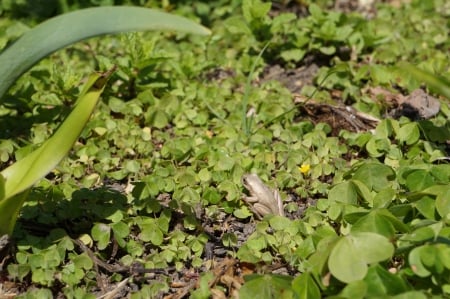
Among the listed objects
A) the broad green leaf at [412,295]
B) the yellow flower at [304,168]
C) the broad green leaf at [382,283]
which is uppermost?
the broad green leaf at [412,295]

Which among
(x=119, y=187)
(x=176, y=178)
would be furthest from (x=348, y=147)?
(x=119, y=187)

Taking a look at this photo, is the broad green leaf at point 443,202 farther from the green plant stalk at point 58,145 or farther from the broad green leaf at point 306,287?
the green plant stalk at point 58,145

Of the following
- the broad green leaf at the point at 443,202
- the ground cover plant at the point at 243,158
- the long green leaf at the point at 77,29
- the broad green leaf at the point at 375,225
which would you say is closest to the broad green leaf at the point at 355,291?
the ground cover plant at the point at 243,158

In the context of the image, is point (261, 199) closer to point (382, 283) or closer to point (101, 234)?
point (101, 234)

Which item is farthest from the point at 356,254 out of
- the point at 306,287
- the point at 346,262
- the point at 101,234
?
the point at 101,234

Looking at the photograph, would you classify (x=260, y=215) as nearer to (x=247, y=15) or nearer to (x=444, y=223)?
(x=444, y=223)

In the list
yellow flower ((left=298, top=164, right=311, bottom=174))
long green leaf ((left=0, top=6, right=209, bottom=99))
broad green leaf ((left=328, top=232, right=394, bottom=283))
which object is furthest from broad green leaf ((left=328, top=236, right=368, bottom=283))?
yellow flower ((left=298, top=164, right=311, bottom=174))
